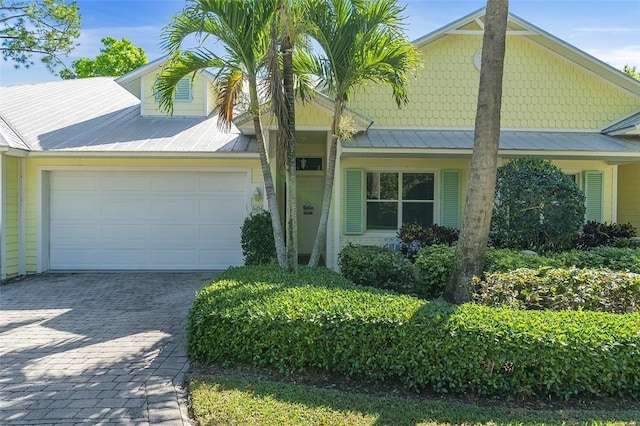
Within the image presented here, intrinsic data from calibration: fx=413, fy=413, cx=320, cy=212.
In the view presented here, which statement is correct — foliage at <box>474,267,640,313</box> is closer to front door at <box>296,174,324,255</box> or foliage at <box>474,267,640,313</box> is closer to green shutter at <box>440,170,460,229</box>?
green shutter at <box>440,170,460,229</box>

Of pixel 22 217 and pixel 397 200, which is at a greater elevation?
pixel 397 200

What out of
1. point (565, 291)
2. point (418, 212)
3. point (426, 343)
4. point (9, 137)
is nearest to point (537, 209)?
point (565, 291)

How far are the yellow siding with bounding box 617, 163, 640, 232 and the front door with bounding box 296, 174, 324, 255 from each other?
8.82 meters

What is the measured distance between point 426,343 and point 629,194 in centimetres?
1137

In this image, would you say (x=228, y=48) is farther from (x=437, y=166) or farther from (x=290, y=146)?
(x=437, y=166)

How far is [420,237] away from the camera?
9.09m

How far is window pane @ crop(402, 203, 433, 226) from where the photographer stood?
33.7ft

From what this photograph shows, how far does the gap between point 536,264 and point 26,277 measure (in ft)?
33.9

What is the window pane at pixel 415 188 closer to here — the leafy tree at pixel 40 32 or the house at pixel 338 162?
the house at pixel 338 162

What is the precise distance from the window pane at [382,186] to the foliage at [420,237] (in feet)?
3.62

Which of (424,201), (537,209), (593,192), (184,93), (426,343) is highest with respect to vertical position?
(184,93)

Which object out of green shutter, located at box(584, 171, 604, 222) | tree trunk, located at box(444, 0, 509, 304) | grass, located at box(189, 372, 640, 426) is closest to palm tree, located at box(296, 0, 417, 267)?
tree trunk, located at box(444, 0, 509, 304)

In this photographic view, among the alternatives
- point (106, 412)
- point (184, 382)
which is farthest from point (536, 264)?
→ point (106, 412)

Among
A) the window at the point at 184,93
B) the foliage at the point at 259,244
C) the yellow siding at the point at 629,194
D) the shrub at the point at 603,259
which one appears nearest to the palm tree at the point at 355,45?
the foliage at the point at 259,244
